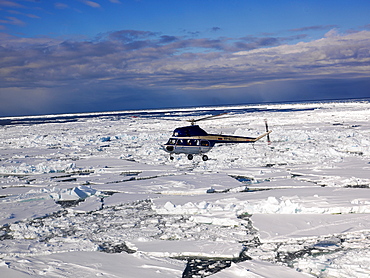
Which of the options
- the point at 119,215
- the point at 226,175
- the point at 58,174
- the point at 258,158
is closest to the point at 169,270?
the point at 119,215

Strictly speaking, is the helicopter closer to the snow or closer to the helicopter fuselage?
the helicopter fuselage

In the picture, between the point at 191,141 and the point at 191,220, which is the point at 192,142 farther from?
the point at 191,220

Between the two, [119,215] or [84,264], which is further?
[119,215]

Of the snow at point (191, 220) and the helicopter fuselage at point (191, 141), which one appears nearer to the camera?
the snow at point (191, 220)

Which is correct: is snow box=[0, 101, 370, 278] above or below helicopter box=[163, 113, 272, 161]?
below

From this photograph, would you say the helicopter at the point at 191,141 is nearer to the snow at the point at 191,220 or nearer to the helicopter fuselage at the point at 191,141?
the helicopter fuselage at the point at 191,141

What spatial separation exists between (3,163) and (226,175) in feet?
37.4

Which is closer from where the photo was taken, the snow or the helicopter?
the snow

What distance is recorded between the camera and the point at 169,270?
18.8 feet

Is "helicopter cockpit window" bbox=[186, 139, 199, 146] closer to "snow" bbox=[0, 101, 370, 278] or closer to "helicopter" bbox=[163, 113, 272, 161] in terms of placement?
"helicopter" bbox=[163, 113, 272, 161]

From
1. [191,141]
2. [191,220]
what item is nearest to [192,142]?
[191,141]

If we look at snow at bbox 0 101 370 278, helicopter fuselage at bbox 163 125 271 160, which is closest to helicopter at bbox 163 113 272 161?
helicopter fuselage at bbox 163 125 271 160

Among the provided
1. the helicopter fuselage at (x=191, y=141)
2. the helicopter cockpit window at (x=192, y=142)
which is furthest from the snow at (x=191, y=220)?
the helicopter cockpit window at (x=192, y=142)

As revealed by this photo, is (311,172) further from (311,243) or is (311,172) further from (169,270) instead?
(169,270)
